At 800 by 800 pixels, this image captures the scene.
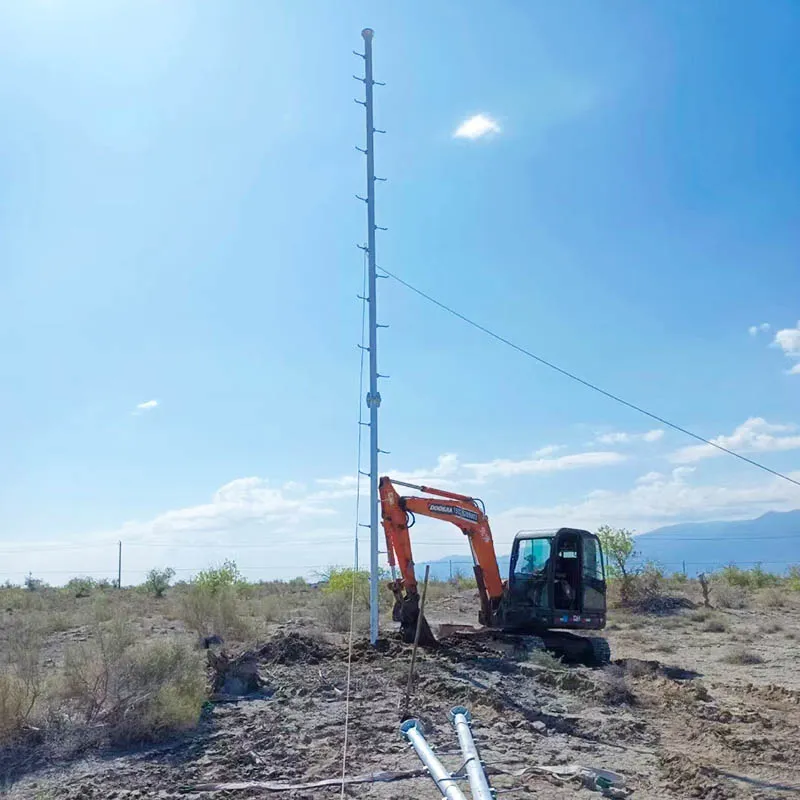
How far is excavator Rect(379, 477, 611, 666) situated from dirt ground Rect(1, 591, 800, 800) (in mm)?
1099

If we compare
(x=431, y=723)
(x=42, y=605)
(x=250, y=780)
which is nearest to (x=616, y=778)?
(x=431, y=723)

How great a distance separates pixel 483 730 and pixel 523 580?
7.75 meters

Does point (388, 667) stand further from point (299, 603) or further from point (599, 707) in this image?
point (299, 603)

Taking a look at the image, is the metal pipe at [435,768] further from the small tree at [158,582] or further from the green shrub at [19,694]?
the small tree at [158,582]

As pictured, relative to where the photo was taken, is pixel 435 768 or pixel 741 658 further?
pixel 741 658

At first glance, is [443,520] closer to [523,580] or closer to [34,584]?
[523,580]

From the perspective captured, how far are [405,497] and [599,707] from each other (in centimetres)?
594

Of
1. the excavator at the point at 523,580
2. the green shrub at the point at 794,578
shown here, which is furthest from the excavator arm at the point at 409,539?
the green shrub at the point at 794,578

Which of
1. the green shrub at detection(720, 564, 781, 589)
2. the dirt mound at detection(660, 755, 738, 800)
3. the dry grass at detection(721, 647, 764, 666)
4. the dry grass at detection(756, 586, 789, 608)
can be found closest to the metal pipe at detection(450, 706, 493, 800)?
the dirt mound at detection(660, 755, 738, 800)

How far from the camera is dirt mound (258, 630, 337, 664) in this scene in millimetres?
14328

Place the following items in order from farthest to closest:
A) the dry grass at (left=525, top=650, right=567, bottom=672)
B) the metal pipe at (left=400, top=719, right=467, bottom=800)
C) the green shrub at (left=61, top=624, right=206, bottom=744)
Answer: the dry grass at (left=525, top=650, right=567, bottom=672) < the green shrub at (left=61, top=624, right=206, bottom=744) < the metal pipe at (left=400, top=719, right=467, bottom=800)

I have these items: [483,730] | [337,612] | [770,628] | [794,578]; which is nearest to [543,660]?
[483,730]

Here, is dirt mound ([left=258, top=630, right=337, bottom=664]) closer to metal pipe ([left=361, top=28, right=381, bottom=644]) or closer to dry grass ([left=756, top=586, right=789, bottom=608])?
metal pipe ([left=361, top=28, right=381, bottom=644])

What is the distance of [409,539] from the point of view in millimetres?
16375
